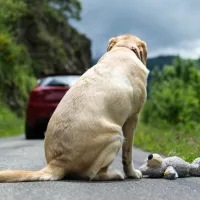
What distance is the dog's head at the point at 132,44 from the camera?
604cm

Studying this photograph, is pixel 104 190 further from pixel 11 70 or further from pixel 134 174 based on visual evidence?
pixel 11 70

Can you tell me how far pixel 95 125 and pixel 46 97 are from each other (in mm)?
8664

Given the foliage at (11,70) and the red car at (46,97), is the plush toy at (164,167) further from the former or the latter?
the foliage at (11,70)

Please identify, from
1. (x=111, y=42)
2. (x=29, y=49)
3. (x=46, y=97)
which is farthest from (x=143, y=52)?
(x=29, y=49)

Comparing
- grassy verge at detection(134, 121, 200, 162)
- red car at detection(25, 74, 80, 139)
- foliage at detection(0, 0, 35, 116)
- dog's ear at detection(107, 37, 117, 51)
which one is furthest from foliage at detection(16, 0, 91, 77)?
dog's ear at detection(107, 37, 117, 51)

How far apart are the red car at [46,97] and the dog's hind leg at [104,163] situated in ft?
27.7

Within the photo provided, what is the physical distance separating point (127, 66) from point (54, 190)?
194 cm

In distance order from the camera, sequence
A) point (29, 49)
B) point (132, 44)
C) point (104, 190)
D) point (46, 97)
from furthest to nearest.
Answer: point (29, 49), point (46, 97), point (132, 44), point (104, 190)

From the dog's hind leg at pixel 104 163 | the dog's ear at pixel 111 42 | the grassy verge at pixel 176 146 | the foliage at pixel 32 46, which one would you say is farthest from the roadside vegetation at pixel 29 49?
A: the dog's hind leg at pixel 104 163

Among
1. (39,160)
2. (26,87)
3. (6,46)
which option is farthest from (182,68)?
(39,160)

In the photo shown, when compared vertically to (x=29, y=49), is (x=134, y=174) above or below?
below

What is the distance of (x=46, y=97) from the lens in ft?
44.3

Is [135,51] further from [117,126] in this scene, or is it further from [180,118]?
[180,118]

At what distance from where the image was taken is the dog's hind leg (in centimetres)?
494
